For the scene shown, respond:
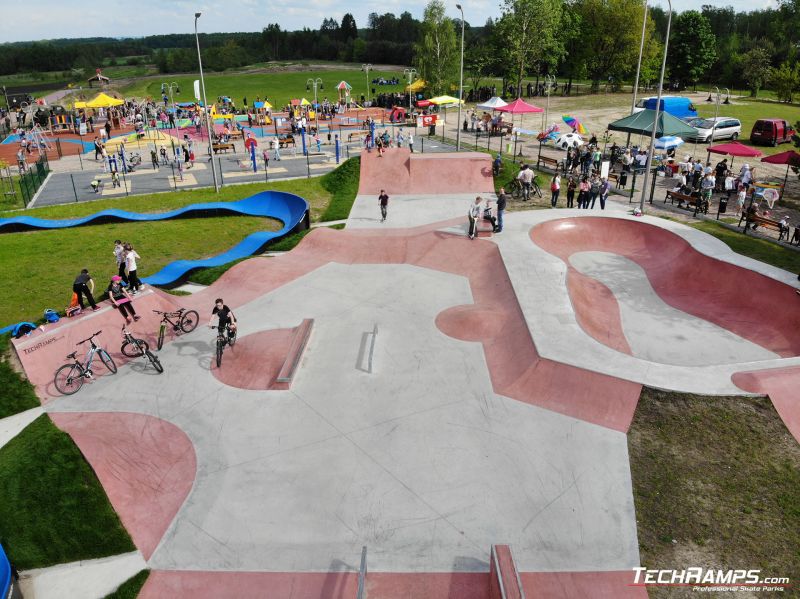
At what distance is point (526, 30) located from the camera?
6619cm

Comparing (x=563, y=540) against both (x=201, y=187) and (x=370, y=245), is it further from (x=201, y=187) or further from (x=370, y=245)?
(x=201, y=187)

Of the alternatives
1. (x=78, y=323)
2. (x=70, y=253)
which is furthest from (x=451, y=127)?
(x=78, y=323)

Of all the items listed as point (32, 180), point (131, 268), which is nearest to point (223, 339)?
point (131, 268)

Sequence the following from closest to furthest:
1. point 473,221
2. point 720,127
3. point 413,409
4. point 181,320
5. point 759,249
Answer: point 413,409 < point 181,320 < point 759,249 < point 473,221 < point 720,127

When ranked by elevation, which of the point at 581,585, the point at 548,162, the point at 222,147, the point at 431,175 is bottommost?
the point at 581,585

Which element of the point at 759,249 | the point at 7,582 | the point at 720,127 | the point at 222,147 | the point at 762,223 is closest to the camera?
the point at 7,582

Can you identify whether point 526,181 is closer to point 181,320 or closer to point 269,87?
point 181,320

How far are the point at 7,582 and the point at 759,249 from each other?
2313 cm

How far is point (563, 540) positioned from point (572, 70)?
269 ft

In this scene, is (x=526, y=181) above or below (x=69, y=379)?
above

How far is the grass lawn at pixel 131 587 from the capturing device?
325 inches

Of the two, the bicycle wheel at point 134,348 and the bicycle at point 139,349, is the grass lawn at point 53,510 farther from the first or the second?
the bicycle wheel at point 134,348

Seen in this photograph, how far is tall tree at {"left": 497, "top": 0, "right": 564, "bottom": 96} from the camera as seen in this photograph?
215 ft

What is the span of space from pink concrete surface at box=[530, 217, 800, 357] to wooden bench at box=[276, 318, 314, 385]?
7.61 m
